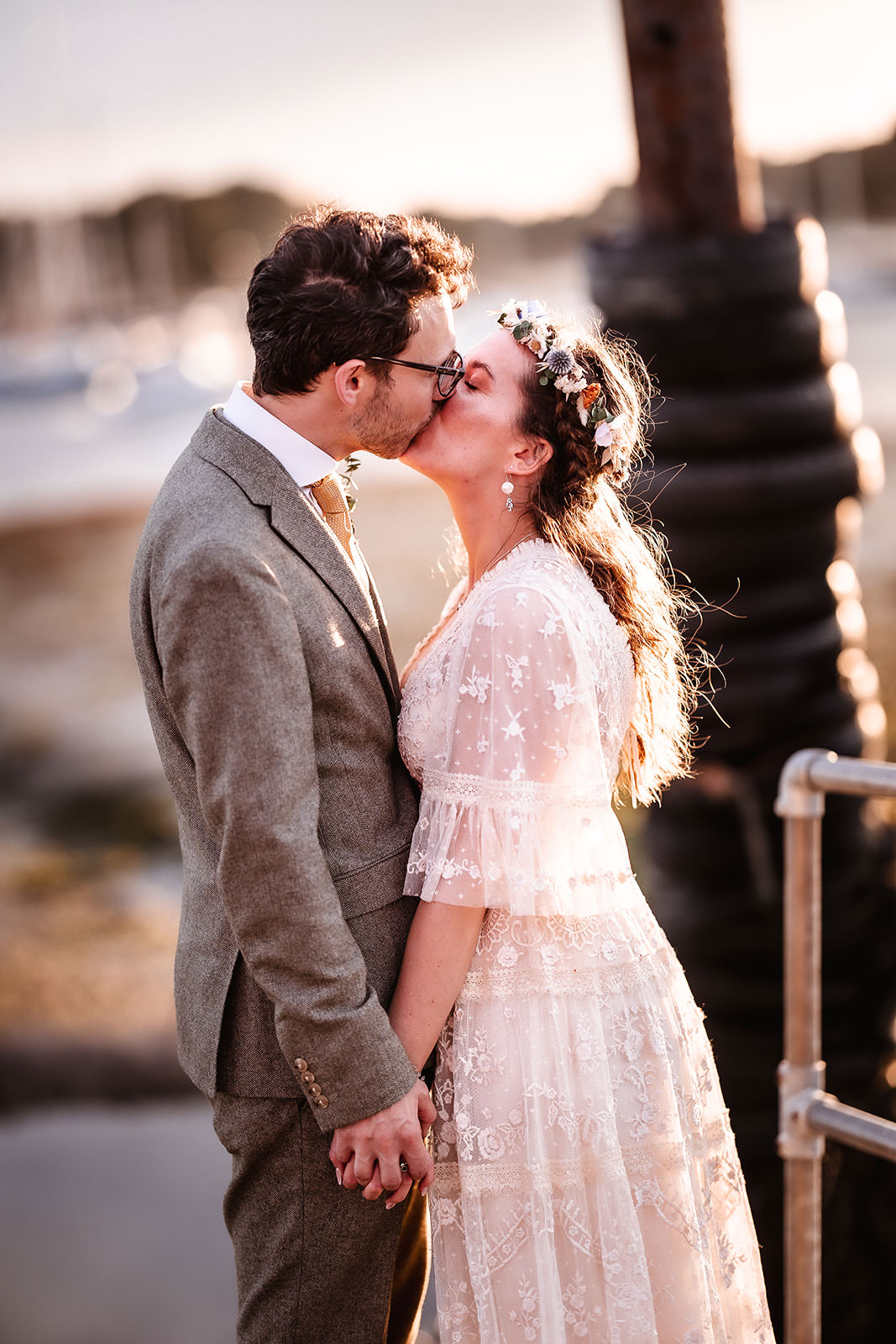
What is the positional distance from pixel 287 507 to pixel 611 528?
0.60m

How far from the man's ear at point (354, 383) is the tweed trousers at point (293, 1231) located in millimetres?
957

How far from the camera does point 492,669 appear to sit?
152cm

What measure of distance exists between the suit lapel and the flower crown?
0.44 meters

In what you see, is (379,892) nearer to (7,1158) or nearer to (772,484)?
(772,484)

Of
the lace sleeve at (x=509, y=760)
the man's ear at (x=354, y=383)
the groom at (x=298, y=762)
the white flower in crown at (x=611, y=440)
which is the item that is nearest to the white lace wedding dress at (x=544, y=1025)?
the lace sleeve at (x=509, y=760)

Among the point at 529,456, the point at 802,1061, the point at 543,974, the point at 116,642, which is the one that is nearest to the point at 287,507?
the point at 529,456

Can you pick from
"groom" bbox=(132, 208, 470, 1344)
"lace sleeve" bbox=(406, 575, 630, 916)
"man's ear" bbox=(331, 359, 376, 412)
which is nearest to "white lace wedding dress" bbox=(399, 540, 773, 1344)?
"lace sleeve" bbox=(406, 575, 630, 916)

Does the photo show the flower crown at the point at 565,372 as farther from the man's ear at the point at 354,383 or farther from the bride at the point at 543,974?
the man's ear at the point at 354,383

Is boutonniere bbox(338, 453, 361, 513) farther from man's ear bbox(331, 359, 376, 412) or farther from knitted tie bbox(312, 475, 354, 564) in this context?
man's ear bbox(331, 359, 376, 412)

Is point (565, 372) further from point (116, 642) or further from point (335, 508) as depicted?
point (116, 642)

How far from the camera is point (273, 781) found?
1345 mm

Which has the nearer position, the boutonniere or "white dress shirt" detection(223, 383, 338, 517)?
"white dress shirt" detection(223, 383, 338, 517)

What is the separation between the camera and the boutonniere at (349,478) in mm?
1834

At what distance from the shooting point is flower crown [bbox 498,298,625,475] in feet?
5.57
